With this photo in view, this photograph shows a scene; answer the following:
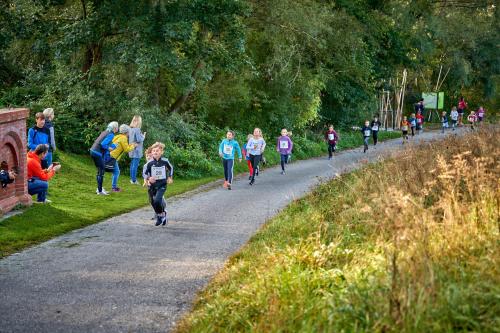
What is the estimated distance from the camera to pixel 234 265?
950 cm

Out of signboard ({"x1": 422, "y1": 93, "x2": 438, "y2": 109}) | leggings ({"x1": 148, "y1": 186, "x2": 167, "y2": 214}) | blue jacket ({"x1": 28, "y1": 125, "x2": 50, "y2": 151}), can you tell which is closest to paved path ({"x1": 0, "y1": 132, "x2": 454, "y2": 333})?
leggings ({"x1": 148, "y1": 186, "x2": 167, "y2": 214})

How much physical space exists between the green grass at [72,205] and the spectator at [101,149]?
0.42m

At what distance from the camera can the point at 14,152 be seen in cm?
1378

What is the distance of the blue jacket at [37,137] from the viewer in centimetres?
1650

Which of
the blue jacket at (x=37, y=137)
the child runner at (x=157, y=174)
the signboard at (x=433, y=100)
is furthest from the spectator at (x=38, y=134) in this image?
the signboard at (x=433, y=100)

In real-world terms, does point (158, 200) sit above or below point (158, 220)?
above

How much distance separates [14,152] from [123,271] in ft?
17.9

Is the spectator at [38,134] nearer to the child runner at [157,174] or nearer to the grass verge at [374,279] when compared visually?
the child runner at [157,174]

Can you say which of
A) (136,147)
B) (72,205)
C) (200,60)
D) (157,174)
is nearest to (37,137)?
(72,205)

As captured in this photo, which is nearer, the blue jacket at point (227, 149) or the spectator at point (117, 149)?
the spectator at point (117, 149)

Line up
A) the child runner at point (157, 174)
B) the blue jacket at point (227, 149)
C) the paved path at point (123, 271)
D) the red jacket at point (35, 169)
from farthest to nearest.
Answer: the blue jacket at point (227, 149) → the red jacket at point (35, 169) → the child runner at point (157, 174) → the paved path at point (123, 271)

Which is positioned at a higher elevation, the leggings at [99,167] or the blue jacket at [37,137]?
the blue jacket at [37,137]

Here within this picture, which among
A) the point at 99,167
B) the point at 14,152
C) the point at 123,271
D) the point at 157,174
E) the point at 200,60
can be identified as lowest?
the point at 123,271

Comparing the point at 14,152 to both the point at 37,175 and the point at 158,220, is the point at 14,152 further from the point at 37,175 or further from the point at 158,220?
the point at 158,220
